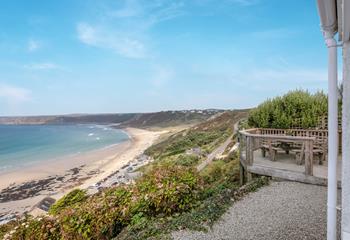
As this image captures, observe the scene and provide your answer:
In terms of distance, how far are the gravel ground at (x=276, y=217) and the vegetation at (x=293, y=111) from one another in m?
2.89

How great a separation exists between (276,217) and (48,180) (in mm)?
20157

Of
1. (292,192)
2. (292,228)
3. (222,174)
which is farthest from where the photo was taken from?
(222,174)

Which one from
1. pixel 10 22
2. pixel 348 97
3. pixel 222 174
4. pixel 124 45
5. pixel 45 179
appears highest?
pixel 10 22

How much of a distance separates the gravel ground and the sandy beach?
12.5 metres

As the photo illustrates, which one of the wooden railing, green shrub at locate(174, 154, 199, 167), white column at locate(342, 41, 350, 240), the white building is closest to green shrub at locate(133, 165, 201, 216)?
the wooden railing

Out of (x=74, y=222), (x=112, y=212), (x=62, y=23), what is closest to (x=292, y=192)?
(x=112, y=212)

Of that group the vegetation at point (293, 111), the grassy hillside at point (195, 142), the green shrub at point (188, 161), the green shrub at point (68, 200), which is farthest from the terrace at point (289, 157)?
the grassy hillside at point (195, 142)

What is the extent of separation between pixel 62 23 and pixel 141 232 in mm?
15522

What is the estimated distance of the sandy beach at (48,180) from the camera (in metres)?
14.8

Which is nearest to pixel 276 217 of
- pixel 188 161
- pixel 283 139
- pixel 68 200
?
pixel 283 139

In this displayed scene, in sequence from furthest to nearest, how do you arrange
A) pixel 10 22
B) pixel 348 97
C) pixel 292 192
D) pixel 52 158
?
pixel 52 158 → pixel 10 22 → pixel 292 192 → pixel 348 97

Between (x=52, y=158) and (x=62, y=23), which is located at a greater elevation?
(x=62, y=23)

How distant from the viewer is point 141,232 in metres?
3.80

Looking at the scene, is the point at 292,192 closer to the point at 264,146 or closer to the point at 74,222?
the point at 264,146
